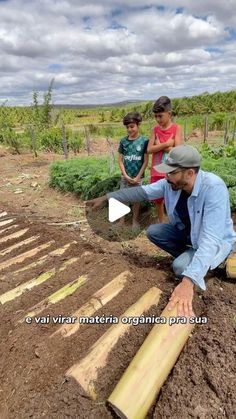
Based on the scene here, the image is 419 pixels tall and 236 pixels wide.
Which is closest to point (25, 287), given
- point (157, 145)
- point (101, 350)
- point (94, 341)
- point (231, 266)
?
point (94, 341)

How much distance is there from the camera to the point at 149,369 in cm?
219

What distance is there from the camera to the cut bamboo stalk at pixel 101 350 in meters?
2.18

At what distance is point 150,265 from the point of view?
3799mm

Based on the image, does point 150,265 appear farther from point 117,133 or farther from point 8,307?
point 117,133

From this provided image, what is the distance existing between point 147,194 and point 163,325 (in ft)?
4.58

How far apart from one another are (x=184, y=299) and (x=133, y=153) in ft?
8.55

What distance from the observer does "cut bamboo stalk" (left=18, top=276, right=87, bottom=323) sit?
2886mm

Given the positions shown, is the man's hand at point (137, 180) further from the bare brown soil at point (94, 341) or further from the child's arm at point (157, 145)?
the bare brown soil at point (94, 341)

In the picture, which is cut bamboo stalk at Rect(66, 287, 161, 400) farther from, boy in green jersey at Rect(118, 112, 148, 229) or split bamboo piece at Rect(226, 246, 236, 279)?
boy in green jersey at Rect(118, 112, 148, 229)

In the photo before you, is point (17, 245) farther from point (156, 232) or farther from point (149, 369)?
point (149, 369)

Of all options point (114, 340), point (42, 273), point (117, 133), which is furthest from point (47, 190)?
point (117, 133)

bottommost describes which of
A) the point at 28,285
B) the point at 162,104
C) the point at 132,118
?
the point at 28,285

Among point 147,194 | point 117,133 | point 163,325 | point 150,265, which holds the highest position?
point 147,194

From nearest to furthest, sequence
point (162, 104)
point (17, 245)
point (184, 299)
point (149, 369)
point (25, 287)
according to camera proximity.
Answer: point (149, 369) < point (184, 299) < point (25, 287) < point (162, 104) < point (17, 245)
